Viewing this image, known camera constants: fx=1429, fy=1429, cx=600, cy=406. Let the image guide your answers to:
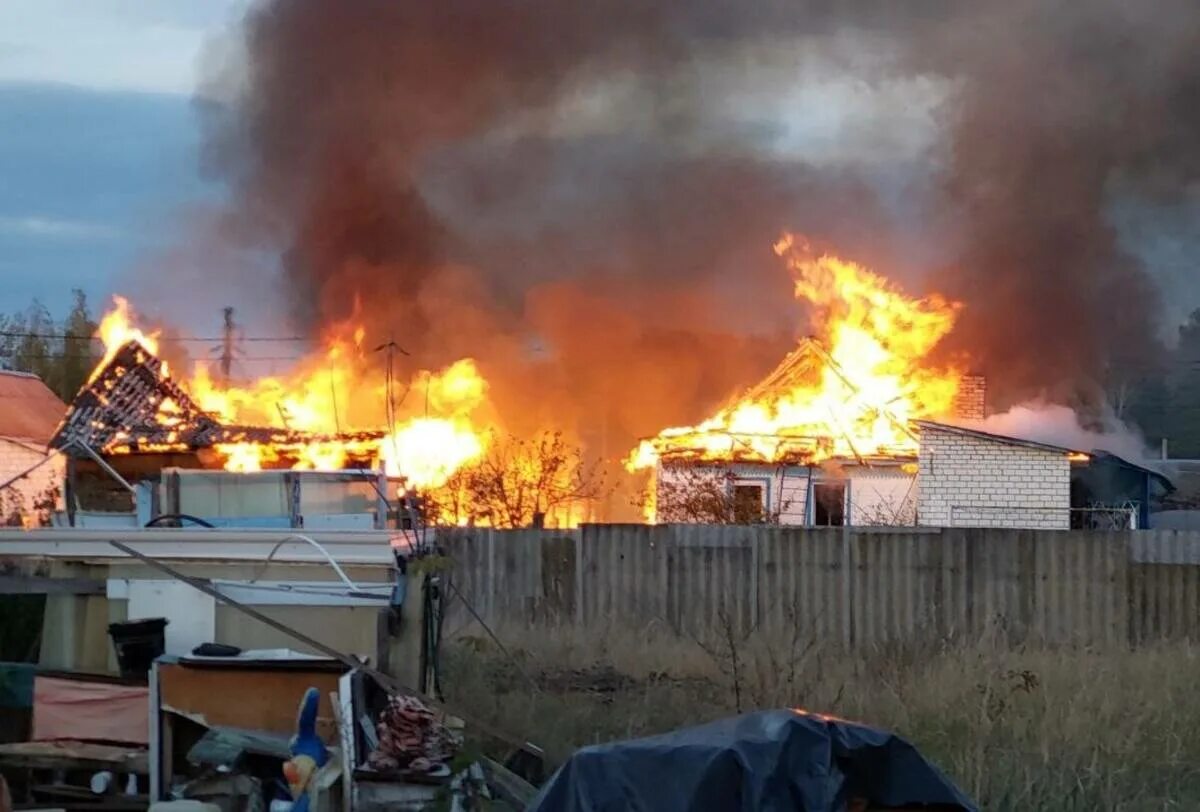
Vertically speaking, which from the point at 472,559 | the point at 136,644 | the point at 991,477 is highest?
the point at 991,477

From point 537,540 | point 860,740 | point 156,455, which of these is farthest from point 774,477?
point 860,740

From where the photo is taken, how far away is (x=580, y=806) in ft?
17.9

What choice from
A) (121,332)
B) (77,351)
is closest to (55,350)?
(77,351)

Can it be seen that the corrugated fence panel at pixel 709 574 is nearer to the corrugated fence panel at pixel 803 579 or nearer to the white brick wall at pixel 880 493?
the corrugated fence panel at pixel 803 579

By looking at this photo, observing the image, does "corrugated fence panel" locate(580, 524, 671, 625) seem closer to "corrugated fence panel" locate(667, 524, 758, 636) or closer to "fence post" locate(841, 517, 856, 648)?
"corrugated fence panel" locate(667, 524, 758, 636)

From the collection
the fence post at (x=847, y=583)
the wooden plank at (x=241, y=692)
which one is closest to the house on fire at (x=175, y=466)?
the wooden plank at (x=241, y=692)

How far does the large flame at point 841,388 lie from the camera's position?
21047mm

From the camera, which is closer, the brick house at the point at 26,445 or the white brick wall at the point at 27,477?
the brick house at the point at 26,445

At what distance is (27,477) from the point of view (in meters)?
29.1

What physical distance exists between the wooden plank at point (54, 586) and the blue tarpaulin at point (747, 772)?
178 inches

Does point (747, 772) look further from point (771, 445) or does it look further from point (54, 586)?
point (771, 445)

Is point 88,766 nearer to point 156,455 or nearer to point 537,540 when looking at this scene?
point 537,540

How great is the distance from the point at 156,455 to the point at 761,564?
29.1 ft

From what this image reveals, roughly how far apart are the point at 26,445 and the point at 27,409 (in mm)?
3741
